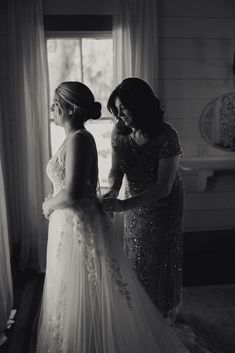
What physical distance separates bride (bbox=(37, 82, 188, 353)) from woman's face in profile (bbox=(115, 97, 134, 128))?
0.31ft

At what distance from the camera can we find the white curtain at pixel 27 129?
127 inches

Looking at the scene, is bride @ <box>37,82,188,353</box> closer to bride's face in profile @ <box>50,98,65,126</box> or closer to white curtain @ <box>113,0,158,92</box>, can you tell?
bride's face in profile @ <box>50,98,65,126</box>

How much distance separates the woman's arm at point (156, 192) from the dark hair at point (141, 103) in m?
0.18

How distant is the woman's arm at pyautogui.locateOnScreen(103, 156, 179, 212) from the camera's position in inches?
69.7

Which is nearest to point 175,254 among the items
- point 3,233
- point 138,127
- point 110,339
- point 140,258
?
point 140,258

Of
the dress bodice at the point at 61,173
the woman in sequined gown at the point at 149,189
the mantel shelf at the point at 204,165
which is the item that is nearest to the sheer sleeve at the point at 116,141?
the woman in sequined gown at the point at 149,189

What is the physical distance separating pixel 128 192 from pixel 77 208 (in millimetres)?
345

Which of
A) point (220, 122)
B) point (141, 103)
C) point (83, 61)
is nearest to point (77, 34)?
point (83, 61)

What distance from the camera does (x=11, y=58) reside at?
10.7 ft

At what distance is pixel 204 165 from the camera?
3.58 meters

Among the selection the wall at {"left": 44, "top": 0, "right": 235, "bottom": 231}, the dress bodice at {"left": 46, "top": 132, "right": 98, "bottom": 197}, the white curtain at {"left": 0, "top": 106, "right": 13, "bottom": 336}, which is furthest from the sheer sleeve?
the wall at {"left": 44, "top": 0, "right": 235, "bottom": 231}

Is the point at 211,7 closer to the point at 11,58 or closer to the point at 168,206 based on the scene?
the point at 11,58

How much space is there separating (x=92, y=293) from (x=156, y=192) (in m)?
0.57

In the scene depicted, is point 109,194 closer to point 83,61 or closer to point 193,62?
point 83,61
